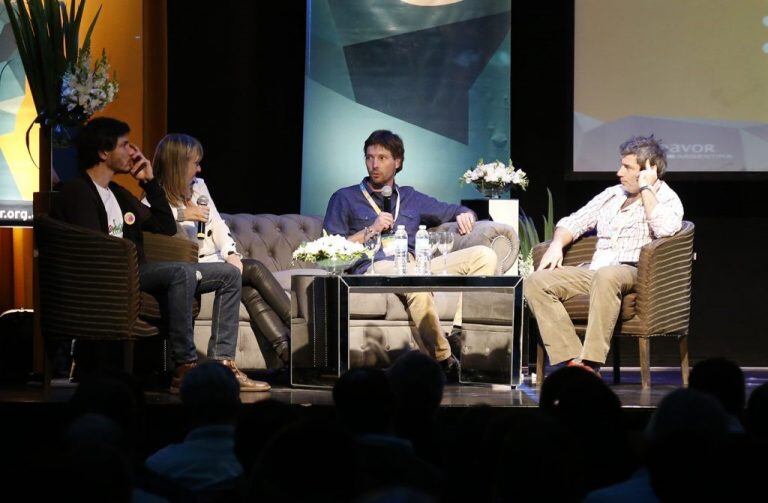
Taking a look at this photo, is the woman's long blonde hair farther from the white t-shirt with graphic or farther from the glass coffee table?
the glass coffee table

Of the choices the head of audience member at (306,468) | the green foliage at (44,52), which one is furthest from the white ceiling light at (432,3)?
the head of audience member at (306,468)

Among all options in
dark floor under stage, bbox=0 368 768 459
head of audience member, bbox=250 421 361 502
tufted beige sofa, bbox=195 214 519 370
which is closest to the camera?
head of audience member, bbox=250 421 361 502

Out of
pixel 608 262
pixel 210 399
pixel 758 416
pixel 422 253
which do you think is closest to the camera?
pixel 758 416

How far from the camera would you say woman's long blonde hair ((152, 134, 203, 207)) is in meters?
5.35

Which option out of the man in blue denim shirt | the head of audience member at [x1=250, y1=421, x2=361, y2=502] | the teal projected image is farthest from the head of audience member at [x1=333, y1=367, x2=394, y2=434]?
the teal projected image

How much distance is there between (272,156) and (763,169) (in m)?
3.13

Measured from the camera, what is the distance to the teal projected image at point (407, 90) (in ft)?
23.7

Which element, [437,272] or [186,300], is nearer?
[186,300]

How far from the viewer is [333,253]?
16.7 feet

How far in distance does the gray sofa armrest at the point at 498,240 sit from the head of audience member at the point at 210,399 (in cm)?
295

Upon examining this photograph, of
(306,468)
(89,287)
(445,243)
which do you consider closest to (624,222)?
(445,243)

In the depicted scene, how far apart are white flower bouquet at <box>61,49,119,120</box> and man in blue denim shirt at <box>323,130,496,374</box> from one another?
1299 millimetres

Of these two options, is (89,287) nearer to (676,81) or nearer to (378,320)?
(378,320)

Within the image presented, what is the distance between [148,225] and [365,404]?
2.70 meters
